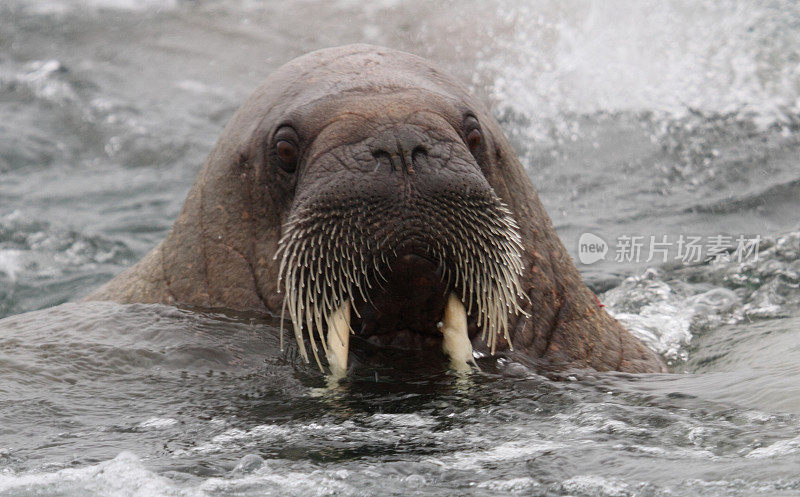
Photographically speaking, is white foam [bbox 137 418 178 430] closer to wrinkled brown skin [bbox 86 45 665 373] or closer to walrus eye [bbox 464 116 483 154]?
wrinkled brown skin [bbox 86 45 665 373]

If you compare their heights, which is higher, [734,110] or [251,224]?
[734,110]

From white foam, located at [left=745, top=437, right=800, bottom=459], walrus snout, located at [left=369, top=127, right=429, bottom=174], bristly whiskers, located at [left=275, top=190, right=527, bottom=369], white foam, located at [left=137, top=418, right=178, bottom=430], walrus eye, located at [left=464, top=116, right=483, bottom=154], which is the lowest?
white foam, located at [left=137, top=418, right=178, bottom=430]

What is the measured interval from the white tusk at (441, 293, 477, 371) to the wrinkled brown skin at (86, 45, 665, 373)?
270mm

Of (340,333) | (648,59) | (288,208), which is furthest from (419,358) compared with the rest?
(648,59)

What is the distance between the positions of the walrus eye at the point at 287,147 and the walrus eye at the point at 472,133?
30.4 inches

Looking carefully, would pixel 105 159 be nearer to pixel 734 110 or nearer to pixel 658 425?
pixel 734 110

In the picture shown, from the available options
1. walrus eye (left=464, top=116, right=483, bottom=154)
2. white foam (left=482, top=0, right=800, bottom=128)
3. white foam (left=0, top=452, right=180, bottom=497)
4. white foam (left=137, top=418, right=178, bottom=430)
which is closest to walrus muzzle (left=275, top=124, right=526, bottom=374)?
walrus eye (left=464, top=116, right=483, bottom=154)

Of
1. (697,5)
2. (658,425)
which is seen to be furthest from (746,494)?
(697,5)

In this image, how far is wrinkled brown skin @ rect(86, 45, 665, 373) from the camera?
195 inches

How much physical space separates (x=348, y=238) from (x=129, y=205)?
7.62 m

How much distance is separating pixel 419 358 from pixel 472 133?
41.2 inches

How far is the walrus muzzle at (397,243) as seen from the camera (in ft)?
13.9

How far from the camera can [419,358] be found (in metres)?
4.75

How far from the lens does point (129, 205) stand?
37.4 feet
